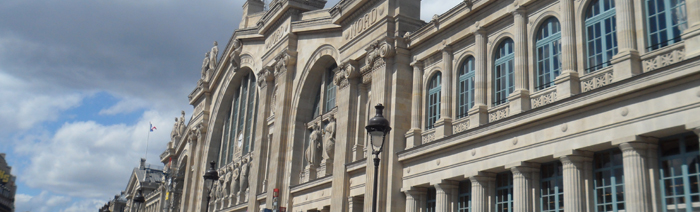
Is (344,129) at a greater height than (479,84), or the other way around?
(479,84)

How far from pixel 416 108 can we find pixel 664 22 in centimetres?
954

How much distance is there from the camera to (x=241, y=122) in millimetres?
40875

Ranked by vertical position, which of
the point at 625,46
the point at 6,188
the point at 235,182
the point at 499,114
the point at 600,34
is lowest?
the point at 235,182

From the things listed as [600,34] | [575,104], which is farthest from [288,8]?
[575,104]

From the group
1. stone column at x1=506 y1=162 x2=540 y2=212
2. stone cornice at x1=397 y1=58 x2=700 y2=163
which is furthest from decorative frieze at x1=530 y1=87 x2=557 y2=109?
stone column at x1=506 y1=162 x2=540 y2=212

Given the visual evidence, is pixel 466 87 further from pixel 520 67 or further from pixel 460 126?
pixel 520 67

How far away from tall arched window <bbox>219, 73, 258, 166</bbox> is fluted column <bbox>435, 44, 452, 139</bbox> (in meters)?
17.5

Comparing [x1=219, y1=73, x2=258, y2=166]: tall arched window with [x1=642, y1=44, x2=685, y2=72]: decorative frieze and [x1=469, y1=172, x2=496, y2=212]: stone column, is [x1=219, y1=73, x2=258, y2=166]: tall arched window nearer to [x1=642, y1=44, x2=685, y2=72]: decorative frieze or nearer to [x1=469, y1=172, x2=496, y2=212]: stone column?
[x1=469, y1=172, x2=496, y2=212]: stone column

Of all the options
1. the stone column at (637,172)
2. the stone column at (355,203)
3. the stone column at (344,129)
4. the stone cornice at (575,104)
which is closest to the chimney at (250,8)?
the stone column at (344,129)

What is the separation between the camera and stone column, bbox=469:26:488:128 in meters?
19.6

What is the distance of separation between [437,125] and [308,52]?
11558mm

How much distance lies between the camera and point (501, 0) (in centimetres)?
1981

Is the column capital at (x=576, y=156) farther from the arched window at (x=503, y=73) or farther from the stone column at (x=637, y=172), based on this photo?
the arched window at (x=503, y=73)

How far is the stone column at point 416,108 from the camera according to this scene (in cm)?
2250
